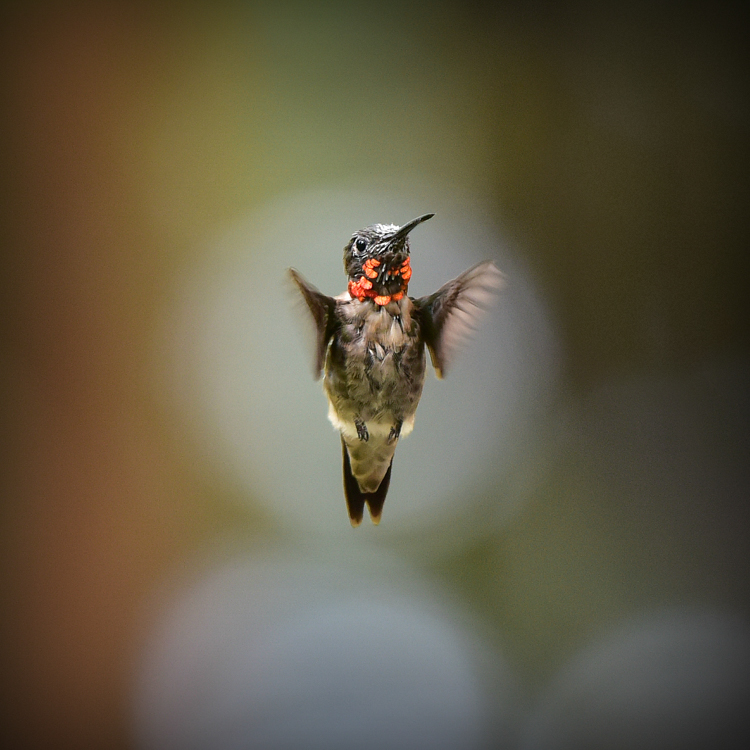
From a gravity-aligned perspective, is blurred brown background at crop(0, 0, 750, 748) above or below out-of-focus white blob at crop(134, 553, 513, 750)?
above

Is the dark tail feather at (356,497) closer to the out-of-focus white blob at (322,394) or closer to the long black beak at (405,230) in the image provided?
the long black beak at (405,230)

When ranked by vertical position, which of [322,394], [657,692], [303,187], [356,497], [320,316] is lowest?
[657,692]

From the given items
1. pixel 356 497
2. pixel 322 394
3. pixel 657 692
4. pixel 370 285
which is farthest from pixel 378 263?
pixel 657 692

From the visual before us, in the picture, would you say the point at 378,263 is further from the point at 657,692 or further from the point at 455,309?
the point at 657,692

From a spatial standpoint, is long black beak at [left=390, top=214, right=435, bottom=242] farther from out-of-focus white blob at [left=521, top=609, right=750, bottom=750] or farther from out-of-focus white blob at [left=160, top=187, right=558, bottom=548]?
out-of-focus white blob at [left=521, top=609, right=750, bottom=750]

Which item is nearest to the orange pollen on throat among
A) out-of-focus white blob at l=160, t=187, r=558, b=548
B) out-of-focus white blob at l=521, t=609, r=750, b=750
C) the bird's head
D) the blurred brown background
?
the bird's head

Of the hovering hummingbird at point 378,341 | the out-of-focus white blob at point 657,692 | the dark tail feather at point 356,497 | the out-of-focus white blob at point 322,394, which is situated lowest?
the out-of-focus white blob at point 657,692

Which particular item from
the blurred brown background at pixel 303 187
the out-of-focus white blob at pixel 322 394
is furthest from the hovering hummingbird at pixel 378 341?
the blurred brown background at pixel 303 187
